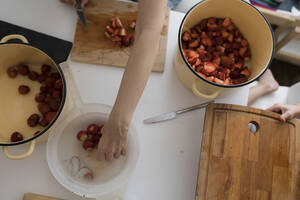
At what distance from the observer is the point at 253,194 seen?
2.60ft

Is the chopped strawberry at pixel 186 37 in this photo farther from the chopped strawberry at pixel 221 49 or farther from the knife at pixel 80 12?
the knife at pixel 80 12

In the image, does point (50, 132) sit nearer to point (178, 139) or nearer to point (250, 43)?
point (178, 139)

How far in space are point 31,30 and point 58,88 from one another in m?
0.29

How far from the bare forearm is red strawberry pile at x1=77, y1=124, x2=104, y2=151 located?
147 mm

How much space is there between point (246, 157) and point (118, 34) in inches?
23.6

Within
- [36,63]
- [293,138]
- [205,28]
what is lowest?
[293,138]

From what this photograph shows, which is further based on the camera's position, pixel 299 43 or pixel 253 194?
pixel 299 43

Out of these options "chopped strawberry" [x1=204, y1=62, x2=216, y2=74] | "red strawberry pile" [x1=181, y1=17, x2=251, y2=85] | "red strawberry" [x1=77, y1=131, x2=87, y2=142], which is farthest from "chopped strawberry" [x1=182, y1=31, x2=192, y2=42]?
"red strawberry" [x1=77, y1=131, x2=87, y2=142]

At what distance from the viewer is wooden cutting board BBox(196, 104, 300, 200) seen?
789mm

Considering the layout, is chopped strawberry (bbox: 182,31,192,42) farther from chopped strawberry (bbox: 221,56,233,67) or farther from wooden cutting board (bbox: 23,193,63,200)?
wooden cutting board (bbox: 23,193,63,200)

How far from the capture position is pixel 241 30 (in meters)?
0.91

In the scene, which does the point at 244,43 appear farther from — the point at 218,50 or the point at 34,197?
the point at 34,197

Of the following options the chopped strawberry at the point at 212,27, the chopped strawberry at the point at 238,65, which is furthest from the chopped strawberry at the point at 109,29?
the chopped strawberry at the point at 238,65

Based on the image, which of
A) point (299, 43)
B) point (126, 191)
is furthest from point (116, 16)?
point (299, 43)
